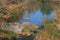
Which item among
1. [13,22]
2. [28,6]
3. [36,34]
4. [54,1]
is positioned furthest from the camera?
[54,1]

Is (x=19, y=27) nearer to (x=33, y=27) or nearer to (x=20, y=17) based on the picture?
(x=33, y=27)

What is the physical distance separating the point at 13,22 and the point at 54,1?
26.0 feet

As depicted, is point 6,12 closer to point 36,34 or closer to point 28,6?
point 36,34

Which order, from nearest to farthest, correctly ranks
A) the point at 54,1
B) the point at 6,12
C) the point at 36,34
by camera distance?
the point at 36,34 < the point at 6,12 < the point at 54,1

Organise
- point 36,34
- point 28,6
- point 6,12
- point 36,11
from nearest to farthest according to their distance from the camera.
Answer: point 36,34, point 6,12, point 36,11, point 28,6

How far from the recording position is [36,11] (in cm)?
1391

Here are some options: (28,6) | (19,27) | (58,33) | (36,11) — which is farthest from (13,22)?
(28,6)

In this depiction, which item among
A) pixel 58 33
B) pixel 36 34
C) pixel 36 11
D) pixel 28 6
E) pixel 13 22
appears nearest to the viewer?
pixel 58 33

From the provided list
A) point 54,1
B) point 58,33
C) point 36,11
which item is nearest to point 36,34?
point 58,33

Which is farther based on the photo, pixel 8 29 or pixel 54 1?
pixel 54 1

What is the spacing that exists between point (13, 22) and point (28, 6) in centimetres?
525

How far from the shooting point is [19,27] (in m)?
9.23

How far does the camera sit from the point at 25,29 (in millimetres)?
9055

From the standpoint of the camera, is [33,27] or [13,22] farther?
[13,22]
